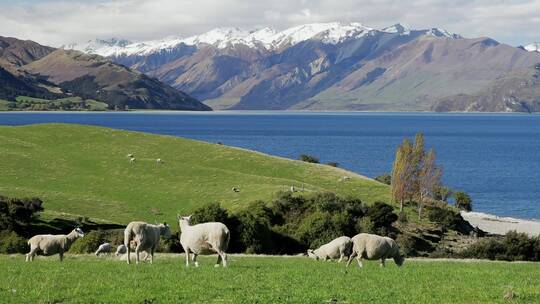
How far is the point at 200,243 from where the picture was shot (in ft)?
97.1

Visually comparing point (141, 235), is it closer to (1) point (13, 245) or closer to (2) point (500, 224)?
(1) point (13, 245)

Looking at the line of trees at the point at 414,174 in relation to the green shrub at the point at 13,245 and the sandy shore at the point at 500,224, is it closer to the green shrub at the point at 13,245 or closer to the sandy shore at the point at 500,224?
the sandy shore at the point at 500,224

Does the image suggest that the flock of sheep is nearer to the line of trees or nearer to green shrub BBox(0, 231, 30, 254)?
green shrub BBox(0, 231, 30, 254)

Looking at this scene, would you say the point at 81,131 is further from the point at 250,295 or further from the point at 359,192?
the point at 250,295

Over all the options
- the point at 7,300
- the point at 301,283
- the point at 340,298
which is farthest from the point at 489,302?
the point at 7,300

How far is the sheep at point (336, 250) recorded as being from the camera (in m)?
35.0

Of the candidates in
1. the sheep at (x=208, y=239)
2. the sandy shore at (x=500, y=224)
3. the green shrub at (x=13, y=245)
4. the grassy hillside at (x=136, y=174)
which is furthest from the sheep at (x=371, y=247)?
the sandy shore at (x=500, y=224)

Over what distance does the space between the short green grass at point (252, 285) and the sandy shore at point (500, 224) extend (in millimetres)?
63334

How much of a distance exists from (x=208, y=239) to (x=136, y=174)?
61.3m

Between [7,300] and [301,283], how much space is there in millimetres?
9429

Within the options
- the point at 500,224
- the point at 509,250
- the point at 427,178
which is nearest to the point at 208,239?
the point at 509,250

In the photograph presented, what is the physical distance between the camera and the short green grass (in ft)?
68.0

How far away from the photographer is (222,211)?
61.3 meters

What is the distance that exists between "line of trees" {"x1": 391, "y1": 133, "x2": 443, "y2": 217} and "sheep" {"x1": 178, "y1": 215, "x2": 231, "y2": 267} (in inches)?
2239
